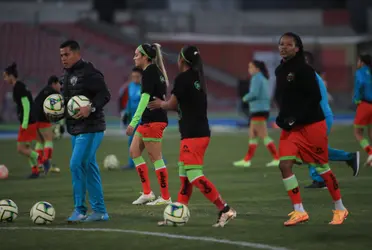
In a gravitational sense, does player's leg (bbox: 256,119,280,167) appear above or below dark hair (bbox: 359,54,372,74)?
below

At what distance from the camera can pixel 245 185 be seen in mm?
16016

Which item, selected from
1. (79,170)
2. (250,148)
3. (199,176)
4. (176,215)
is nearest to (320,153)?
(199,176)

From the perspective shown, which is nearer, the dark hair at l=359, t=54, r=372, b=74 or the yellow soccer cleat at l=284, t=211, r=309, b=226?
the yellow soccer cleat at l=284, t=211, r=309, b=226

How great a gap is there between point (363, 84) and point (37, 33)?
106ft

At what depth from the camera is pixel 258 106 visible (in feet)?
65.3

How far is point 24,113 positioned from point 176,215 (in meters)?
7.75

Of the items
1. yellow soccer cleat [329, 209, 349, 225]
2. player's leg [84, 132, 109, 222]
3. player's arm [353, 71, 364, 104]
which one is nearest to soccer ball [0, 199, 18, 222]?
player's leg [84, 132, 109, 222]

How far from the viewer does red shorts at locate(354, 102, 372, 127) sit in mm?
19484

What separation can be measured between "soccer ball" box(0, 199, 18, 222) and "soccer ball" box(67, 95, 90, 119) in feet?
5.14

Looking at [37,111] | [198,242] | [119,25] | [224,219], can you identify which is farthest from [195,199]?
[119,25]

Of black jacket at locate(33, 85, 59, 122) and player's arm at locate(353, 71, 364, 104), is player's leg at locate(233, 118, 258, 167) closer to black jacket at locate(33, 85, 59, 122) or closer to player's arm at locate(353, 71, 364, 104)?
player's arm at locate(353, 71, 364, 104)

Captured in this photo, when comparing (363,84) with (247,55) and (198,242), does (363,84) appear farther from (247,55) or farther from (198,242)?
(247,55)

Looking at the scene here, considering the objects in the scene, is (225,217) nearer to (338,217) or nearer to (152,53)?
(338,217)

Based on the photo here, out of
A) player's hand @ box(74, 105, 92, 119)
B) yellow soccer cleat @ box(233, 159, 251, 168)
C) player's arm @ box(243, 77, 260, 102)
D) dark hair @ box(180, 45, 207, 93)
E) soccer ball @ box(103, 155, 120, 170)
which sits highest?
dark hair @ box(180, 45, 207, 93)
